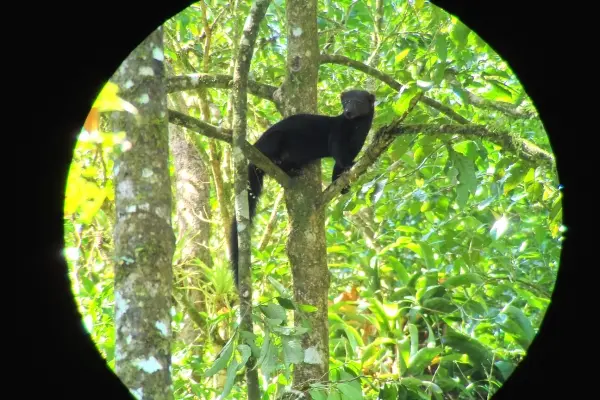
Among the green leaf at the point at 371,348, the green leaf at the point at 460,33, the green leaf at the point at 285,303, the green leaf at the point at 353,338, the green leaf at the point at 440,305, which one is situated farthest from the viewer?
the green leaf at the point at 440,305

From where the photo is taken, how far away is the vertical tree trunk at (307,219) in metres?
3.56

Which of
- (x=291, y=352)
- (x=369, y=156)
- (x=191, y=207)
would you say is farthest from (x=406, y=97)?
(x=191, y=207)

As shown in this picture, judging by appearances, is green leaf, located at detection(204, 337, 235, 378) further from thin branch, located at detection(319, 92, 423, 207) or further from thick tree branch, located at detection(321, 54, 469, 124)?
thick tree branch, located at detection(321, 54, 469, 124)

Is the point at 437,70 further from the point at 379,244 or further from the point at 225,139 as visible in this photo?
the point at 379,244

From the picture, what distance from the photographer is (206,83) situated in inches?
167

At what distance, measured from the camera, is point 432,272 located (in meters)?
4.69

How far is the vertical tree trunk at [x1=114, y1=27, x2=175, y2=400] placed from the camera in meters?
2.25

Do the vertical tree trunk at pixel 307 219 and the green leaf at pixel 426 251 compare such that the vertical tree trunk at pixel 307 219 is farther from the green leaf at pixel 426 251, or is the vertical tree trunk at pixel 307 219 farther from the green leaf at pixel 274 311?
the green leaf at pixel 426 251

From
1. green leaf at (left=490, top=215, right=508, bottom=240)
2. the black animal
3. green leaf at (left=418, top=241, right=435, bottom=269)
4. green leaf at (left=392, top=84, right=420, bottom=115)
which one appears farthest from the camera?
the black animal

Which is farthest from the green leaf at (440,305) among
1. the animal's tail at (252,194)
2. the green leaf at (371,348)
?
the animal's tail at (252,194)

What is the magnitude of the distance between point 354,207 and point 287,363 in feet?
5.87

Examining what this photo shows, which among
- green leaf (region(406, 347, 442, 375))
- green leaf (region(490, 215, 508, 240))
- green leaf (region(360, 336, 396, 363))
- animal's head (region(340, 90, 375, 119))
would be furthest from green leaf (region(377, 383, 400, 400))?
animal's head (region(340, 90, 375, 119))

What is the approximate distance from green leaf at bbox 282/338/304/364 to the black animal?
6.78 ft

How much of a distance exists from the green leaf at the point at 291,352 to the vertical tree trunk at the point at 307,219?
57cm
